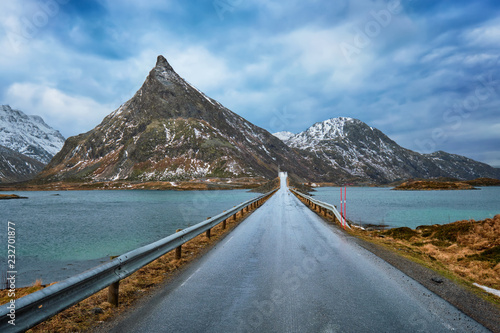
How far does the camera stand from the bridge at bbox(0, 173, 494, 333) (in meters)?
4.74

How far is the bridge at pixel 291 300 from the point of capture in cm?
474

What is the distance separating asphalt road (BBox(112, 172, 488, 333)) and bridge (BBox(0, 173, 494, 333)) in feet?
0.05

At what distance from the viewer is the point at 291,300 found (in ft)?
19.1

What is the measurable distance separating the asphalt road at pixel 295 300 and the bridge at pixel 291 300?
2cm

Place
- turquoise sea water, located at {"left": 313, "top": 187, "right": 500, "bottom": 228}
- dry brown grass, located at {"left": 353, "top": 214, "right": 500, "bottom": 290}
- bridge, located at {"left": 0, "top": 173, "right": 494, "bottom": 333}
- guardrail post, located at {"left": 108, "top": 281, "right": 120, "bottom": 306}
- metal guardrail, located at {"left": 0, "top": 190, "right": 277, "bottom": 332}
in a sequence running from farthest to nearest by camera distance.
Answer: turquoise sea water, located at {"left": 313, "top": 187, "right": 500, "bottom": 228} < dry brown grass, located at {"left": 353, "top": 214, "right": 500, "bottom": 290} < guardrail post, located at {"left": 108, "top": 281, "right": 120, "bottom": 306} < bridge, located at {"left": 0, "top": 173, "right": 494, "bottom": 333} < metal guardrail, located at {"left": 0, "top": 190, "right": 277, "bottom": 332}

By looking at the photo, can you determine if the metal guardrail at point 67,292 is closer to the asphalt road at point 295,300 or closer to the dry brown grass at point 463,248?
the asphalt road at point 295,300

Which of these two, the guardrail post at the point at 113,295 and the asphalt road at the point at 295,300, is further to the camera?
the guardrail post at the point at 113,295

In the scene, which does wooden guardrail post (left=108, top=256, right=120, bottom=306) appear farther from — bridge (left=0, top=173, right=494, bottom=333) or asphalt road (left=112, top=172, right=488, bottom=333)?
asphalt road (left=112, top=172, right=488, bottom=333)

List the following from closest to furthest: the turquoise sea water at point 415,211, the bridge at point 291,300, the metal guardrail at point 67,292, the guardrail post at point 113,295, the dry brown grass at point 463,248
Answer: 1. the metal guardrail at point 67,292
2. the bridge at point 291,300
3. the guardrail post at point 113,295
4. the dry brown grass at point 463,248
5. the turquoise sea water at point 415,211

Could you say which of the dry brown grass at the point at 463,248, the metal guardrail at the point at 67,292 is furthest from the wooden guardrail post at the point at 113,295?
the dry brown grass at the point at 463,248

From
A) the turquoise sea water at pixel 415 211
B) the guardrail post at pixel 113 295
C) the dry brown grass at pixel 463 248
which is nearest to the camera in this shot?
the guardrail post at pixel 113 295

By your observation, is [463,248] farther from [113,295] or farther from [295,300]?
[113,295]

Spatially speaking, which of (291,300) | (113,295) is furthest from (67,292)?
(291,300)

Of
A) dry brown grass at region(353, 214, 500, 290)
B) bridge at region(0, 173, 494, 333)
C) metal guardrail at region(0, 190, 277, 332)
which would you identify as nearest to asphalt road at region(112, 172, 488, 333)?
bridge at region(0, 173, 494, 333)
